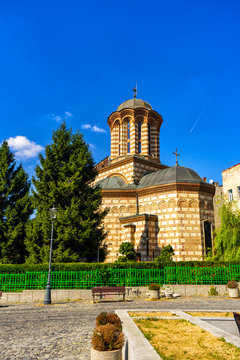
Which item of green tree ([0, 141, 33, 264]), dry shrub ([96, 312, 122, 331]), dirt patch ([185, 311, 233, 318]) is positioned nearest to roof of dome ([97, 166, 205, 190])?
green tree ([0, 141, 33, 264])

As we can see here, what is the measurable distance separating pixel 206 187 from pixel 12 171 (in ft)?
53.8

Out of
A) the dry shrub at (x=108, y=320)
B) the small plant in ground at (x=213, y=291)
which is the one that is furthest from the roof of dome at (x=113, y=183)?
the dry shrub at (x=108, y=320)

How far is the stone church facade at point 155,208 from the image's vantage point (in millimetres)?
23984

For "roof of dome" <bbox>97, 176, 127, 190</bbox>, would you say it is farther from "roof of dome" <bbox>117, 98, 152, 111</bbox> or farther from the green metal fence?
the green metal fence

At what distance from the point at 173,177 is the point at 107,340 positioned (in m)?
22.1

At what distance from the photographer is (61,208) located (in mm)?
16594

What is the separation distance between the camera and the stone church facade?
78.7 ft

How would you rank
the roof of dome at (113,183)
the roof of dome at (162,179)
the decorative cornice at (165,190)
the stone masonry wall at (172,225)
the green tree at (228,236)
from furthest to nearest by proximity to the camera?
the roof of dome at (113,183) < the roof of dome at (162,179) < the decorative cornice at (165,190) < the stone masonry wall at (172,225) < the green tree at (228,236)

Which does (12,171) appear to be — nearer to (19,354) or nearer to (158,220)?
(158,220)

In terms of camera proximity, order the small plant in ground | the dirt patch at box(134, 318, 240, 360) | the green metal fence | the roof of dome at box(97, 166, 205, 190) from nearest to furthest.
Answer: the dirt patch at box(134, 318, 240, 360), the green metal fence, the small plant in ground, the roof of dome at box(97, 166, 205, 190)

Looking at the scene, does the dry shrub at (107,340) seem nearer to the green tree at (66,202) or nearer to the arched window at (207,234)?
the green tree at (66,202)

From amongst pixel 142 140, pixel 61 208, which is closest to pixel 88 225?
pixel 61 208

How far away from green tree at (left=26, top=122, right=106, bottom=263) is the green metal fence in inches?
45.4

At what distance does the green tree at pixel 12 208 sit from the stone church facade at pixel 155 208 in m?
7.99
